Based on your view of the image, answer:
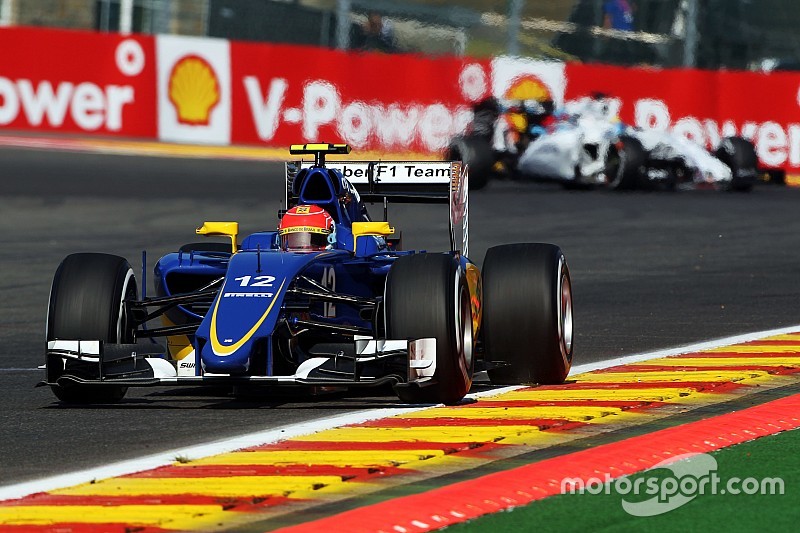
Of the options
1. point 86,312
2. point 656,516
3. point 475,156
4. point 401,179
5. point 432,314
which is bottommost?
point 656,516

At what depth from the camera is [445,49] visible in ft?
98.3

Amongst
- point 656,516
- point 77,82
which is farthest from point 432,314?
point 77,82

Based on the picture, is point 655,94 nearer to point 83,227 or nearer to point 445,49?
point 445,49

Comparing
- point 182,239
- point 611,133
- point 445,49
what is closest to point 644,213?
point 611,133

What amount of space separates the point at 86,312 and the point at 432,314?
1.76 m

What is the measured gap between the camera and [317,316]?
9.12 m

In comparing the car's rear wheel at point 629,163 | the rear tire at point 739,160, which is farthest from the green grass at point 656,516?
the rear tire at point 739,160

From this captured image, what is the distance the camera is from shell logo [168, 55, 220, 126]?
3125 cm

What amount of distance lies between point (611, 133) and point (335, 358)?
17431 mm

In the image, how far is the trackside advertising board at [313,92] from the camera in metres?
28.7

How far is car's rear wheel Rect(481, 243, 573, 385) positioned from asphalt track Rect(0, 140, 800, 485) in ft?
2.53

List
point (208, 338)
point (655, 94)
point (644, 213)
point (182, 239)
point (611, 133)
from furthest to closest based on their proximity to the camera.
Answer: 1. point (655, 94)
2. point (611, 133)
3. point (644, 213)
4. point (182, 239)
5. point (208, 338)

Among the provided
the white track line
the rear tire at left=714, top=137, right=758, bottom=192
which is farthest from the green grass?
the rear tire at left=714, top=137, right=758, bottom=192

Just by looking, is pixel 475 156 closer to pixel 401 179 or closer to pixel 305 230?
pixel 401 179
